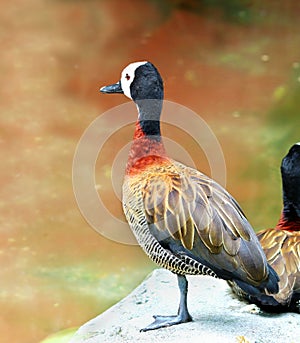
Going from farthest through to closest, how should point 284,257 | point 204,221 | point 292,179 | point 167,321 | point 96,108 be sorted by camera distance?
point 96,108, point 292,179, point 284,257, point 167,321, point 204,221

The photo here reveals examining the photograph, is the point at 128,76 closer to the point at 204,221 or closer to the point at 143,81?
the point at 143,81

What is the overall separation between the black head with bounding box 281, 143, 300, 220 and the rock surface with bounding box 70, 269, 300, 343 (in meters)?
0.30

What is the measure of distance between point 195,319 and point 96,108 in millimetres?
2455

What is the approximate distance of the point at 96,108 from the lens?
4.35 metres

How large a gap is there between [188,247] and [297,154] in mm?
605

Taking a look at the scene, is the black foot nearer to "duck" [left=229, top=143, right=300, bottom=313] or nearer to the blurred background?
"duck" [left=229, top=143, right=300, bottom=313]

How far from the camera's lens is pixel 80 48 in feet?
15.9

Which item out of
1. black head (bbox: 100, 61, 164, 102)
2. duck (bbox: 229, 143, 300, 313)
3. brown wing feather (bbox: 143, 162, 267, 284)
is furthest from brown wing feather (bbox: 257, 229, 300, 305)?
black head (bbox: 100, 61, 164, 102)

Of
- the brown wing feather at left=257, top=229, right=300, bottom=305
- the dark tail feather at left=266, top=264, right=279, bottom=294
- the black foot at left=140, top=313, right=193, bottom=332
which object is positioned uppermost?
the brown wing feather at left=257, top=229, right=300, bottom=305

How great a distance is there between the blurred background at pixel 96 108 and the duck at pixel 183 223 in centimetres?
124

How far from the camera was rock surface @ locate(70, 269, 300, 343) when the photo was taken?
1.92 m

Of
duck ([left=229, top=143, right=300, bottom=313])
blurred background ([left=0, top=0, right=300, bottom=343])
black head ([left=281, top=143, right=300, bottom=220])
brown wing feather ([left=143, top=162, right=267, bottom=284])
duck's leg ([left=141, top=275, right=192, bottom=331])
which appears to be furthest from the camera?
blurred background ([left=0, top=0, right=300, bottom=343])

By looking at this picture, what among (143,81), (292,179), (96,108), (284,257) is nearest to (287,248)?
(284,257)

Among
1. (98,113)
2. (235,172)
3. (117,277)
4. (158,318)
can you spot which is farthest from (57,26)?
(158,318)
